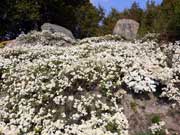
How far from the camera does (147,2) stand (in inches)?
1363

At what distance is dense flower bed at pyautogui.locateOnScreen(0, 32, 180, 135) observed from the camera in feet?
27.8

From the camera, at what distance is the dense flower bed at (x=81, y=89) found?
848cm

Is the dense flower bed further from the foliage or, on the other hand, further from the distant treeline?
the distant treeline

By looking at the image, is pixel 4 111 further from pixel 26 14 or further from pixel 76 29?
pixel 76 29

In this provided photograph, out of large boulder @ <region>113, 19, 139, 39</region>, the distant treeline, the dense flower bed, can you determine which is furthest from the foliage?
the distant treeline

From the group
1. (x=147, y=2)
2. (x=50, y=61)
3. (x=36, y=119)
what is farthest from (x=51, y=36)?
(x=147, y=2)

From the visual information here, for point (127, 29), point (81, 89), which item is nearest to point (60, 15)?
point (127, 29)

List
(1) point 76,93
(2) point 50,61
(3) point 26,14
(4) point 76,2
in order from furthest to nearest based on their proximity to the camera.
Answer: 1. (4) point 76,2
2. (3) point 26,14
3. (2) point 50,61
4. (1) point 76,93

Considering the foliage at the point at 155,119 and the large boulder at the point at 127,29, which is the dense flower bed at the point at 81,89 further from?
the large boulder at the point at 127,29

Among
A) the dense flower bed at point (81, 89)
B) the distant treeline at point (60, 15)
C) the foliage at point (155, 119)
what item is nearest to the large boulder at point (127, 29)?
the distant treeline at point (60, 15)

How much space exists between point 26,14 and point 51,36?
448 inches

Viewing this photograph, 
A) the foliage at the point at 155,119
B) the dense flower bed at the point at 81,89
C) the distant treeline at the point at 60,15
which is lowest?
the foliage at the point at 155,119

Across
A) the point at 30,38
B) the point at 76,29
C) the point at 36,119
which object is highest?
the point at 76,29

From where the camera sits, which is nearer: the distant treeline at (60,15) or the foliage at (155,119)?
the foliage at (155,119)
